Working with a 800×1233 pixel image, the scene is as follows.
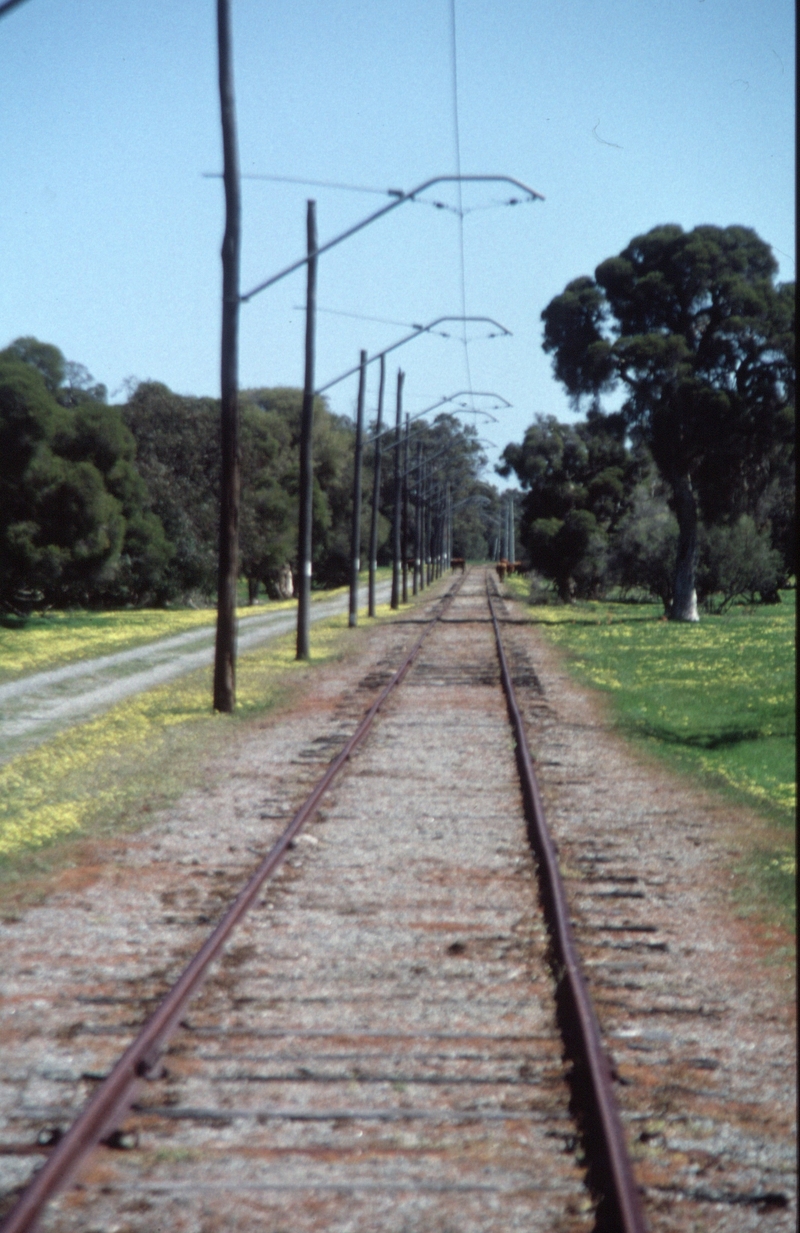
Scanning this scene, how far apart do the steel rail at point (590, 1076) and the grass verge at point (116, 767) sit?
3.87 metres

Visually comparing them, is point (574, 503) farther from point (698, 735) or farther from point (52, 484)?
point (698, 735)

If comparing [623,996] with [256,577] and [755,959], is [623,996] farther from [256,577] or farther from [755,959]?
[256,577]

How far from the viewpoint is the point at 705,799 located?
12.7m

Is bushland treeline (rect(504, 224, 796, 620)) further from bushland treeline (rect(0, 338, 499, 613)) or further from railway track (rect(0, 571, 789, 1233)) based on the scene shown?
railway track (rect(0, 571, 789, 1233))

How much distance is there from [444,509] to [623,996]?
108 meters

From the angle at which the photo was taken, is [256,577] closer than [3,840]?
No

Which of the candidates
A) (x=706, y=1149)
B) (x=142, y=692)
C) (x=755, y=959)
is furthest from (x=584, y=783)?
(x=142, y=692)

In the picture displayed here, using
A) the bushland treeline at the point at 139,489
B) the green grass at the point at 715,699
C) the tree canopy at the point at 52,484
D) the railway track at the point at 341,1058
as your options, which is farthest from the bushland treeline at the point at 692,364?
the railway track at the point at 341,1058

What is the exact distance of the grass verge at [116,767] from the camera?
11.2 metres

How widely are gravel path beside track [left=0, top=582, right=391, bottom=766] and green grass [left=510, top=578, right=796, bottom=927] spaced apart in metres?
7.91

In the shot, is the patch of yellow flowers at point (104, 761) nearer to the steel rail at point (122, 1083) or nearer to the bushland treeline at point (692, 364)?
the steel rail at point (122, 1083)

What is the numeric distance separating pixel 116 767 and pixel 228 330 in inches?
270

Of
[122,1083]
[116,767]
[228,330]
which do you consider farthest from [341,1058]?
[228,330]

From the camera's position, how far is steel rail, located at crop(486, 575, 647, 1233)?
4344 millimetres
